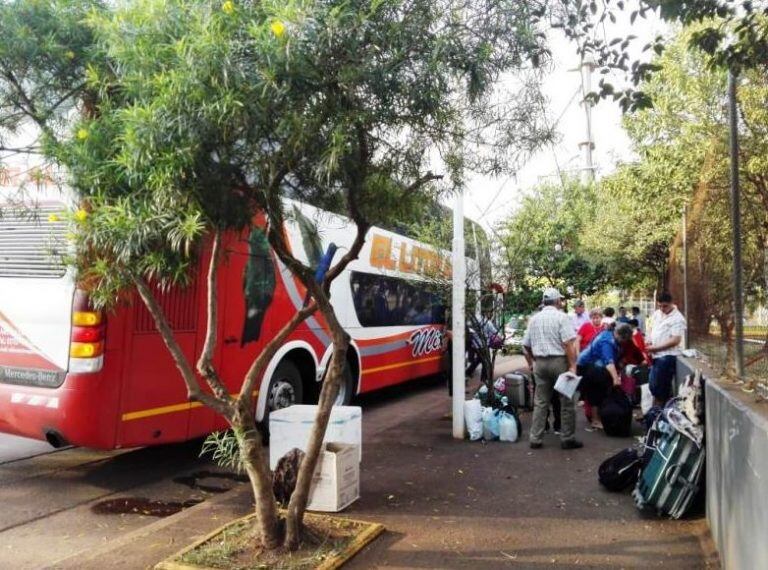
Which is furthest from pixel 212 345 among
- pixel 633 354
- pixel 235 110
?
pixel 633 354

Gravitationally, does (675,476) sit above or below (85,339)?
below

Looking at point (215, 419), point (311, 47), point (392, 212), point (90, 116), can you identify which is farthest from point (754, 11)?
point (215, 419)

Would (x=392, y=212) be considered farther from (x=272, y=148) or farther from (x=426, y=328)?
(x=426, y=328)

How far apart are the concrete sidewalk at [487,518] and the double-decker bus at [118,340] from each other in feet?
3.78

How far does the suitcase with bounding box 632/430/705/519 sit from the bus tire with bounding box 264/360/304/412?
4310 millimetres

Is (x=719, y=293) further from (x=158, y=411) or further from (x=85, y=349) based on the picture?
(x=85, y=349)

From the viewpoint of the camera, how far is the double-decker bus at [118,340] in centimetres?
566

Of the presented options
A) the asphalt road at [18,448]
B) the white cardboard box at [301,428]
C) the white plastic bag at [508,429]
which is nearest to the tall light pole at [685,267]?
the white plastic bag at [508,429]

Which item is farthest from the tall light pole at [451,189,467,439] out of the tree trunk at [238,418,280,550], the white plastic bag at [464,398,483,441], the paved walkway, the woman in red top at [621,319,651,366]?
the tree trunk at [238,418,280,550]

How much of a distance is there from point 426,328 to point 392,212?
26.4ft

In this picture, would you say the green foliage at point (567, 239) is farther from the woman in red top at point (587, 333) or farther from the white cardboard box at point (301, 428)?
the white cardboard box at point (301, 428)

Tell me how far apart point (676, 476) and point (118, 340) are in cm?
479

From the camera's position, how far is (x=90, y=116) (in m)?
4.27

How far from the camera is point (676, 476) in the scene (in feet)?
16.6
